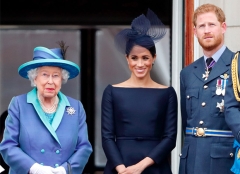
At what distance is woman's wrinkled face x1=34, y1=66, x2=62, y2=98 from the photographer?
474 cm

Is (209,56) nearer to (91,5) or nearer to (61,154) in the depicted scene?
(61,154)

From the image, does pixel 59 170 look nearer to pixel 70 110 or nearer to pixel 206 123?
pixel 70 110

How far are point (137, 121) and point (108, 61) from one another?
14.3 feet

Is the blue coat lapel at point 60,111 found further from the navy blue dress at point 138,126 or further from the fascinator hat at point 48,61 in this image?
the navy blue dress at point 138,126

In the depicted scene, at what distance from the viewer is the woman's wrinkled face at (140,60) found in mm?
5035

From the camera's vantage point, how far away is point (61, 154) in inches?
187

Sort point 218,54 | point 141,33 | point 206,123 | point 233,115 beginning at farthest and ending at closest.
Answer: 1. point 141,33
2. point 218,54
3. point 206,123
4. point 233,115

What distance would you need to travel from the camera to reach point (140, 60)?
16.5 ft

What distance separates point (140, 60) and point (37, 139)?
0.92 metres

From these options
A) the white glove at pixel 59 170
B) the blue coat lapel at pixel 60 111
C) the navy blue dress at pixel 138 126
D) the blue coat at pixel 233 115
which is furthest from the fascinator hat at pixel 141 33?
the white glove at pixel 59 170

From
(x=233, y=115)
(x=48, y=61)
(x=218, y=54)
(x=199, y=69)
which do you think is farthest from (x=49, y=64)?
(x=233, y=115)

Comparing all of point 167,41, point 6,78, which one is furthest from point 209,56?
point 6,78

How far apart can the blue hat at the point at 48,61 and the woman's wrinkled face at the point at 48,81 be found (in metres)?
0.04

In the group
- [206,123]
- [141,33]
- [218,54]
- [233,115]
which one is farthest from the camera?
[141,33]
